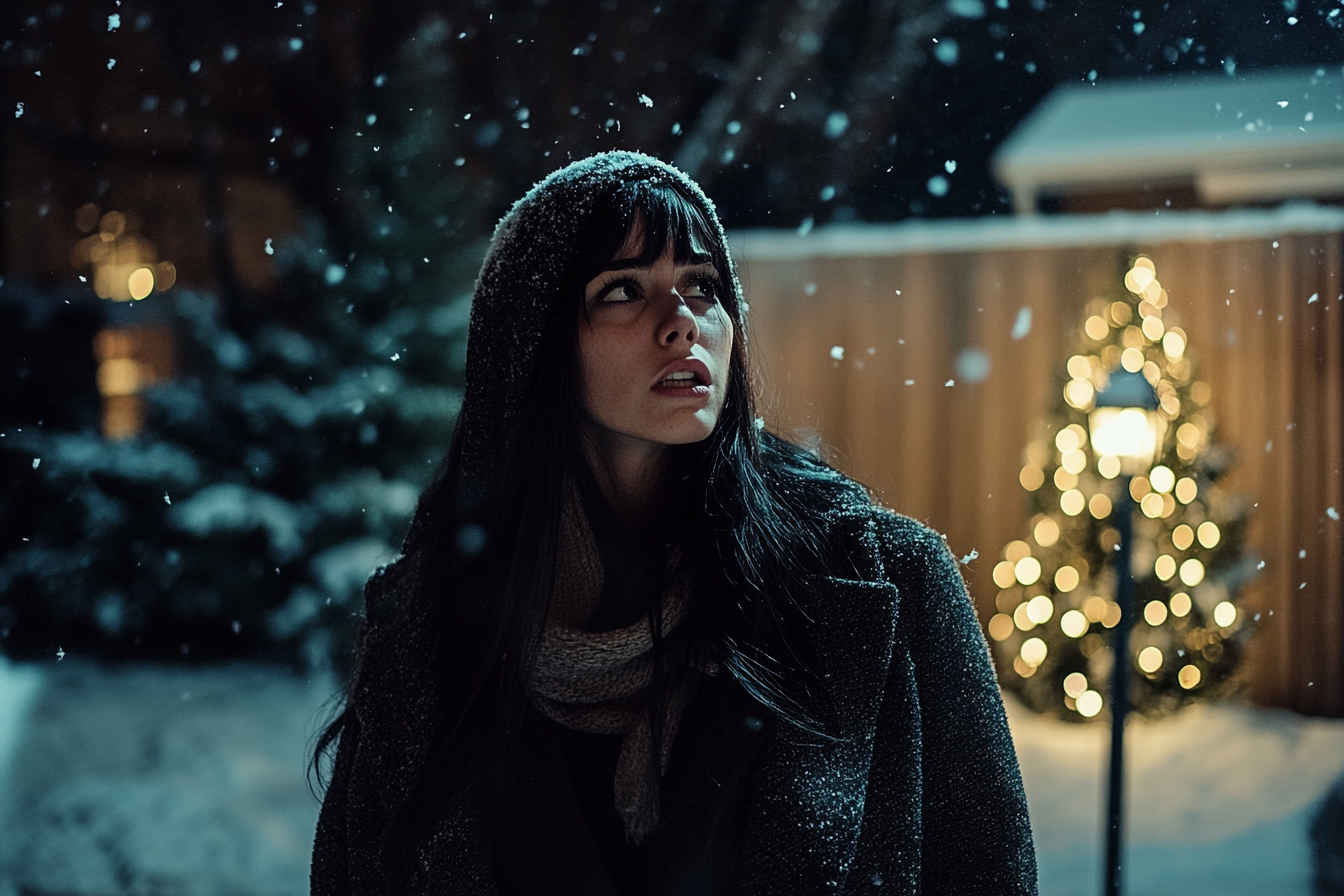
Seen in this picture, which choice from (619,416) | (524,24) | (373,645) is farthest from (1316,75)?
(524,24)

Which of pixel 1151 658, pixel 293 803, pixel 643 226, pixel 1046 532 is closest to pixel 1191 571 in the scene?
pixel 1151 658

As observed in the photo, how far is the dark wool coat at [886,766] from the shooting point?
3.18ft

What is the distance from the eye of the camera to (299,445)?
12.7 feet

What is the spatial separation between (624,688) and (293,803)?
9.28ft

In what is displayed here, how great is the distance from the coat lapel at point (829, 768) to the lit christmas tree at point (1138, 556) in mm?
2445

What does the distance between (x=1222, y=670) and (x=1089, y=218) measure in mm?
1691

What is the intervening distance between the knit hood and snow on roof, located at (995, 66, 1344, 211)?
5.36ft

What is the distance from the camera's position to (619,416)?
103cm

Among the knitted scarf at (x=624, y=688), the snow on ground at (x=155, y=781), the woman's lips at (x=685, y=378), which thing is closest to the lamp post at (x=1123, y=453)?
the knitted scarf at (x=624, y=688)

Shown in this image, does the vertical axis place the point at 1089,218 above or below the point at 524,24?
below

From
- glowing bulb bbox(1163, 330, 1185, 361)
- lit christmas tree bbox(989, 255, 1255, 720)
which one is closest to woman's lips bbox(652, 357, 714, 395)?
lit christmas tree bbox(989, 255, 1255, 720)

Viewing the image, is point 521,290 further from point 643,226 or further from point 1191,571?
point 1191,571

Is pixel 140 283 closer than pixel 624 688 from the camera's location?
No

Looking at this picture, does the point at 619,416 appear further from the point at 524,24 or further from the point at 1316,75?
the point at 524,24
